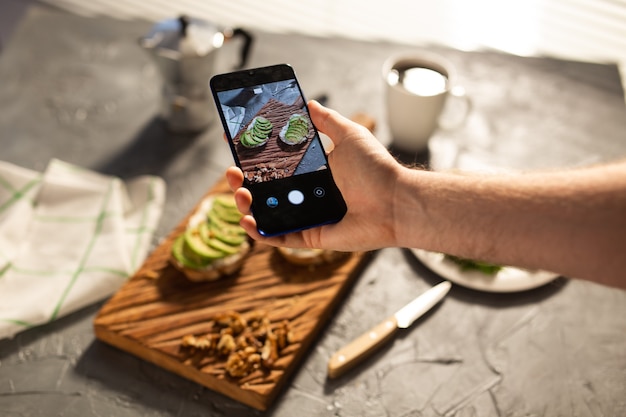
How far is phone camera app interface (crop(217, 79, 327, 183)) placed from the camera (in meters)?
0.96

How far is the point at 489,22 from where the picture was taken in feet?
8.50

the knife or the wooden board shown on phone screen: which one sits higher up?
the wooden board shown on phone screen

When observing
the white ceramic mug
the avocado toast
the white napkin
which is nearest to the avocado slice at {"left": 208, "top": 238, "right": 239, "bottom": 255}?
the avocado toast

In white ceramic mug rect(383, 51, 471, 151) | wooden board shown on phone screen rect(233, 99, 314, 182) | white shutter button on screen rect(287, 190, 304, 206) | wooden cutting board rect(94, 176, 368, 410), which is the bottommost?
wooden cutting board rect(94, 176, 368, 410)

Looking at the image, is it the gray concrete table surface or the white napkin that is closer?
the gray concrete table surface

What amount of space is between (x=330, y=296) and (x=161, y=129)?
2.14ft

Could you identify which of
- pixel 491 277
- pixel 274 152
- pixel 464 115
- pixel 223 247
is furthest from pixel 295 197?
pixel 464 115

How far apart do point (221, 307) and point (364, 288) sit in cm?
26

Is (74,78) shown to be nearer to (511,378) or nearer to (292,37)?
(292,37)

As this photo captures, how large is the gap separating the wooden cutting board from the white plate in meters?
0.14

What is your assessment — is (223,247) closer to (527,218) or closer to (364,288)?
(364,288)

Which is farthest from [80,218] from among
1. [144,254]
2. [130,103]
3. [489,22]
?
[489,22]

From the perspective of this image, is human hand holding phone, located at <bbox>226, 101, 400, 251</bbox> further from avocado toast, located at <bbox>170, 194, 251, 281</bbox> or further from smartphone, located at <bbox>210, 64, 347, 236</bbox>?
avocado toast, located at <bbox>170, 194, 251, 281</bbox>

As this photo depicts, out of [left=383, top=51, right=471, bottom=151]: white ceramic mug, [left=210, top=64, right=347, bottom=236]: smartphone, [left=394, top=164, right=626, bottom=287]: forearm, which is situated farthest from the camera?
[left=383, top=51, right=471, bottom=151]: white ceramic mug
